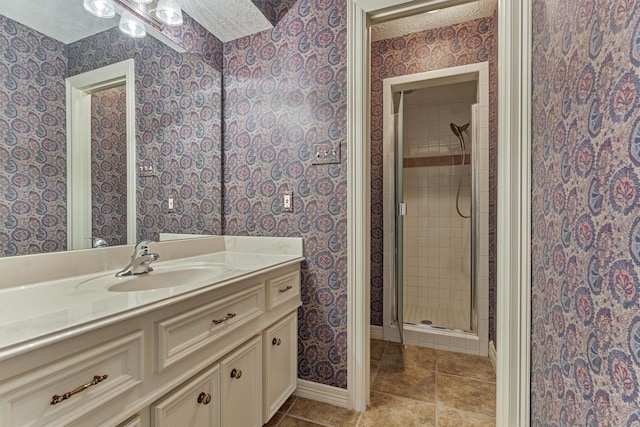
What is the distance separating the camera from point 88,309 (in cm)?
73

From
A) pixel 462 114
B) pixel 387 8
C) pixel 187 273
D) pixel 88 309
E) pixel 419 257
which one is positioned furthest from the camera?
pixel 419 257

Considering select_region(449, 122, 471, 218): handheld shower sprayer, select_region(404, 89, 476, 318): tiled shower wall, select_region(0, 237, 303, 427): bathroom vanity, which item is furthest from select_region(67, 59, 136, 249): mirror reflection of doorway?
select_region(449, 122, 471, 218): handheld shower sprayer

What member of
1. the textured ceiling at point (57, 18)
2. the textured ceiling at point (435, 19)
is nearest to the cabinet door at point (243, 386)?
the textured ceiling at point (57, 18)

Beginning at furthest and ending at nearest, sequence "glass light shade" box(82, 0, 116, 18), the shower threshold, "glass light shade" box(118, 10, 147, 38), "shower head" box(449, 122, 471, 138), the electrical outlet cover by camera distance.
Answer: "shower head" box(449, 122, 471, 138), the shower threshold, the electrical outlet cover, "glass light shade" box(118, 10, 147, 38), "glass light shade" box(82, 0, 116, 18)

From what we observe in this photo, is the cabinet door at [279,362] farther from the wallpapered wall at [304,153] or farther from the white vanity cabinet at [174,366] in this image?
the wallpapered wall at [304,153]

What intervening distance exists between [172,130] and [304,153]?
0.78 metres

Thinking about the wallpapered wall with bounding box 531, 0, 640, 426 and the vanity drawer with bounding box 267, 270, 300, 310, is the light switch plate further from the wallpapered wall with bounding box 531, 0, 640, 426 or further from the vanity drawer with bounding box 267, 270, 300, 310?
the wallpapered wall with bounding box 531, 0, 640, 426

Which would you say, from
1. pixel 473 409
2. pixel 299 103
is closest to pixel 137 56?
pixel 299 103

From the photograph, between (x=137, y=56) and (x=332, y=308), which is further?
(x=332, y=308)

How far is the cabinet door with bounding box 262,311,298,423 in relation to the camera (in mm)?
1353

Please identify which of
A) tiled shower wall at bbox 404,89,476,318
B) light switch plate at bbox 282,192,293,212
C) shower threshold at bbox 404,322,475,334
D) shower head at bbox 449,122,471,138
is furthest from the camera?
tiled shower wall at bbox 404,89,476,318

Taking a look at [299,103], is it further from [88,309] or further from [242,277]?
A: [88,309]

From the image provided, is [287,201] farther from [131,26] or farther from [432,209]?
[432,209]

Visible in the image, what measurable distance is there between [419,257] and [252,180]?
2.21 m
